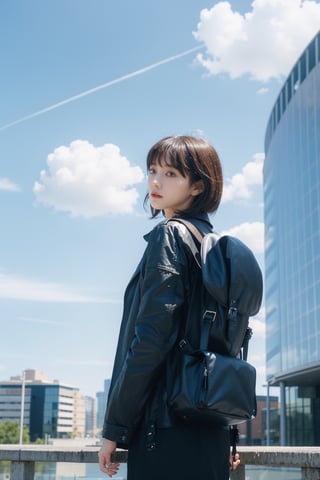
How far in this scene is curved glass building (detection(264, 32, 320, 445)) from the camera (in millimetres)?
42625

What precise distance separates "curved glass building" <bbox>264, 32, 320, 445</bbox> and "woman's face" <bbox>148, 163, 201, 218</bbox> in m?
38.5

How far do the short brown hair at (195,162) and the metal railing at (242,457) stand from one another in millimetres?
1050

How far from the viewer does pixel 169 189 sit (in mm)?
2627

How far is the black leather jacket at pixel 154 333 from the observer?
2.20 meters

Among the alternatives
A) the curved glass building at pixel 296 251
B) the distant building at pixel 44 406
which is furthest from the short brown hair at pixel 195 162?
the distant building at pixel 44 406

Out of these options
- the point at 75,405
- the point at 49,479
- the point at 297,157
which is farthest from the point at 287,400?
the point at 75,405

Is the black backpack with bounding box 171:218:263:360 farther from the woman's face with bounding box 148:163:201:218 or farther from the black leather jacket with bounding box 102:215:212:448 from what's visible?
the woman's face with bounding box 148:163:201:218

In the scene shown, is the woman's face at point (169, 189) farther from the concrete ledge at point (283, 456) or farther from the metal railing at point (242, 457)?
the concrete ledge at point (283, 456)

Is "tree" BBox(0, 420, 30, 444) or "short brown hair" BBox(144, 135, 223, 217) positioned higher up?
"short brown hair" BBox(144, 135, 223, 217)

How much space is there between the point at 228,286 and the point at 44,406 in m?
139

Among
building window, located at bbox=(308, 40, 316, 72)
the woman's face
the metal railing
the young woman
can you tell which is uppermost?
building window, located at bbox=(308, 40, 316, 72)

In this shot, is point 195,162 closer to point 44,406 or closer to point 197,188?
point 197,188

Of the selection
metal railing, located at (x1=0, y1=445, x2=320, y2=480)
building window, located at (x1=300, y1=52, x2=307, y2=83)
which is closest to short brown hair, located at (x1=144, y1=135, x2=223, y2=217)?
metal railing, located at (x1=0, y1=445, x2=320, y2=480)

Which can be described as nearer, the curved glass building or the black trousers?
the black trousers
